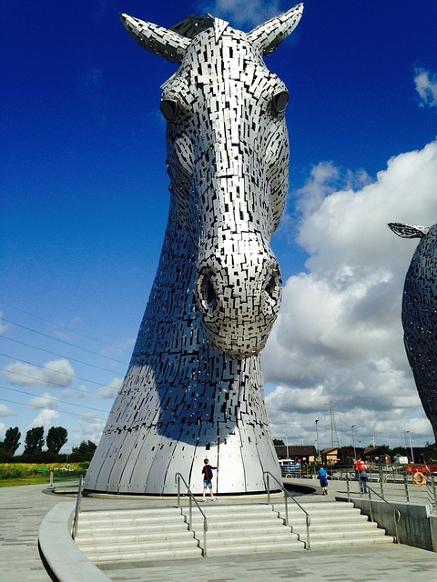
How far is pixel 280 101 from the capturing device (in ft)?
33.9

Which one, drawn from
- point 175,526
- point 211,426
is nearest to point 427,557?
point 175,526

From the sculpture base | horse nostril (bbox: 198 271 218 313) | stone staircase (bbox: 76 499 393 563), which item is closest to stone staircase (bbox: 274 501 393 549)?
stone staircase (bbox: 76 499 393 563)

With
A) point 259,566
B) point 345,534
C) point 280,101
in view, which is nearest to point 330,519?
point 345,534

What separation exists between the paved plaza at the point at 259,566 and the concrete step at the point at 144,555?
30 centimetres

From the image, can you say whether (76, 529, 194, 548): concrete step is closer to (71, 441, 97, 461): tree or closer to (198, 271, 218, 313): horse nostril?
(198, 271, 218, 313): horse nostril

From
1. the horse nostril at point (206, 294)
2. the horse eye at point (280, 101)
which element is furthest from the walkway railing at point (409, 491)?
the horse eye at point (280, 101)

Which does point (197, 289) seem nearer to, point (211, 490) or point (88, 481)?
point (211, 490)

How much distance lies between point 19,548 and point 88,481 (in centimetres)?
571

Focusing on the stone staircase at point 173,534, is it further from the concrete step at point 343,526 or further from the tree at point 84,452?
the tree at point 84,452

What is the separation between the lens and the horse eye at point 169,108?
10047 mm

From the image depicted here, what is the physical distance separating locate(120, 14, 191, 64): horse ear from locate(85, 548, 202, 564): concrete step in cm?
883

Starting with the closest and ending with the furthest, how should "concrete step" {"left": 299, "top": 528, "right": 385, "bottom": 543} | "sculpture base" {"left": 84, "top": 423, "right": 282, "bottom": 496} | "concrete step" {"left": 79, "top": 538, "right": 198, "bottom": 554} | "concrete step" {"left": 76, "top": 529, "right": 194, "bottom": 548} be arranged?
"concrete step" {"left": 79, "top": 538, "right": 198, "bottom": 554} < "concrete step" {"left": 76, "top": 529, "right": 194, "bottom": 548} < "concrete step" {"left": 299, "top": 528, "right": 385, "bottom": 543} < "sculpture base" {"left": 84, "top": 423, "right": 282, "bottom": 496}

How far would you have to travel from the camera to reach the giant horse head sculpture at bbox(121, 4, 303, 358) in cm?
848

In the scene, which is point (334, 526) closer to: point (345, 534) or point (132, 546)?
point (345, 534)
